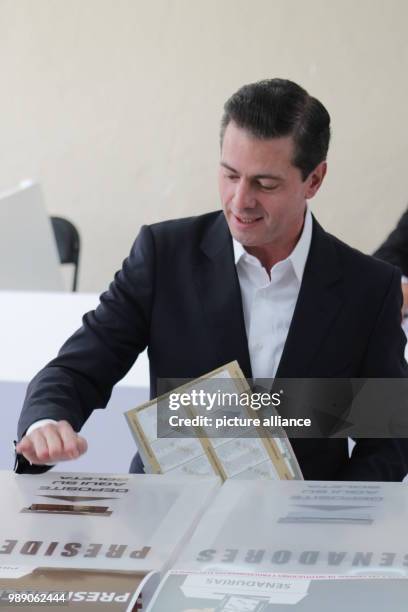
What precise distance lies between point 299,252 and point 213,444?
442 millimetres

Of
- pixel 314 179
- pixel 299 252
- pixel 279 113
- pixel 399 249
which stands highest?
pixel 279 113

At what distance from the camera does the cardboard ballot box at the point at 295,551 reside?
0.85m

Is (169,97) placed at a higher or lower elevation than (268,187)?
lower

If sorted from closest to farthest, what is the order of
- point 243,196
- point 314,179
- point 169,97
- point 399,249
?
point 243,196 < point 314,179 < point 399,249 < point 169,97

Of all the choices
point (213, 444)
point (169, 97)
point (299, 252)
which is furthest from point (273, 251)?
point (169, 97)

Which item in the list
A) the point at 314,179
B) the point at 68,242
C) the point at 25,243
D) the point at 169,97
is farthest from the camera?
the point at 169,97

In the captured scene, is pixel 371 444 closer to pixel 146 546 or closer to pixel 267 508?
pixel 267 508

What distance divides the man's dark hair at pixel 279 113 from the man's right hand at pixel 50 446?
53cm

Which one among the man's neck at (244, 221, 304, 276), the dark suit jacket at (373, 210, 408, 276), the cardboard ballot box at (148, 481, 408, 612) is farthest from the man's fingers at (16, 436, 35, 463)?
the dark suit jacket at (373, 210, 408, 276)

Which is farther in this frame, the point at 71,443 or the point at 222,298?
the point at 222,298

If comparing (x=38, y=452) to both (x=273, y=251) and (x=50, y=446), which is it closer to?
(x=50, y=446)

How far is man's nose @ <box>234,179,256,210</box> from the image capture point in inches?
57.5

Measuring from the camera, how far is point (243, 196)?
1.46 m

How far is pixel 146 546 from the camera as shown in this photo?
38.4 inches
